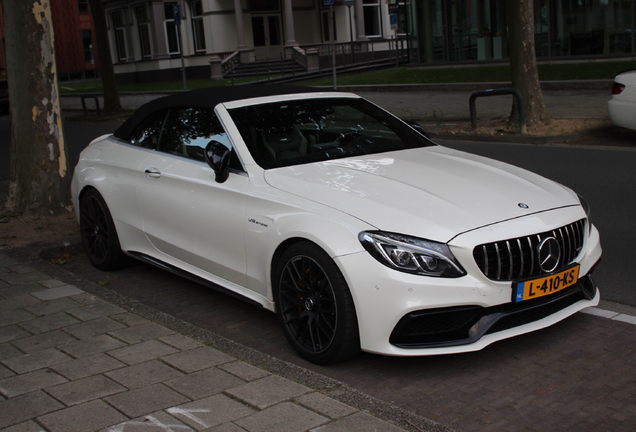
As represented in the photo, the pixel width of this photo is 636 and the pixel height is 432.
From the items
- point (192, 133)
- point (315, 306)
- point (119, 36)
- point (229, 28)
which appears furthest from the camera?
point (119, 36)

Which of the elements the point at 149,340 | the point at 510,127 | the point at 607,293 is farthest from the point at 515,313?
the point at 510,127

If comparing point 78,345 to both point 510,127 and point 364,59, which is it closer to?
point 510,127

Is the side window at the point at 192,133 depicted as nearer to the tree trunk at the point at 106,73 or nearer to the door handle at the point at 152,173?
the door handle at the point at 152,173

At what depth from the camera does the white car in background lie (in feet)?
35.9

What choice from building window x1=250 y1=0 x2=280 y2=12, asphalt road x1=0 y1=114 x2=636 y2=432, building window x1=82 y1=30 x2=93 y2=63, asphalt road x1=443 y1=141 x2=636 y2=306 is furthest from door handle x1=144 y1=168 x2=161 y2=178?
building window x1=82 y1=30 x2=93 y2=63

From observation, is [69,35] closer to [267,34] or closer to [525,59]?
[267,34]

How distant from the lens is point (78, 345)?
4.24m

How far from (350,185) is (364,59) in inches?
1380

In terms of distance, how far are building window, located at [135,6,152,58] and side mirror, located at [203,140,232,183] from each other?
43.1m

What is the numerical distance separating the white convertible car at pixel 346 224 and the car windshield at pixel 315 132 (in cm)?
1

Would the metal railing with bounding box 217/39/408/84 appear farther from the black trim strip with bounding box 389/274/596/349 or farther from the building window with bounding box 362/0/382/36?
the black trim strip with bounding box 389/274/596/349

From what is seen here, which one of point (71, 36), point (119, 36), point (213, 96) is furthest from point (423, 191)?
point (71, 36)

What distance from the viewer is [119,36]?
48.7m

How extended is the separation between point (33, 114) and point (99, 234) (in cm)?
264
